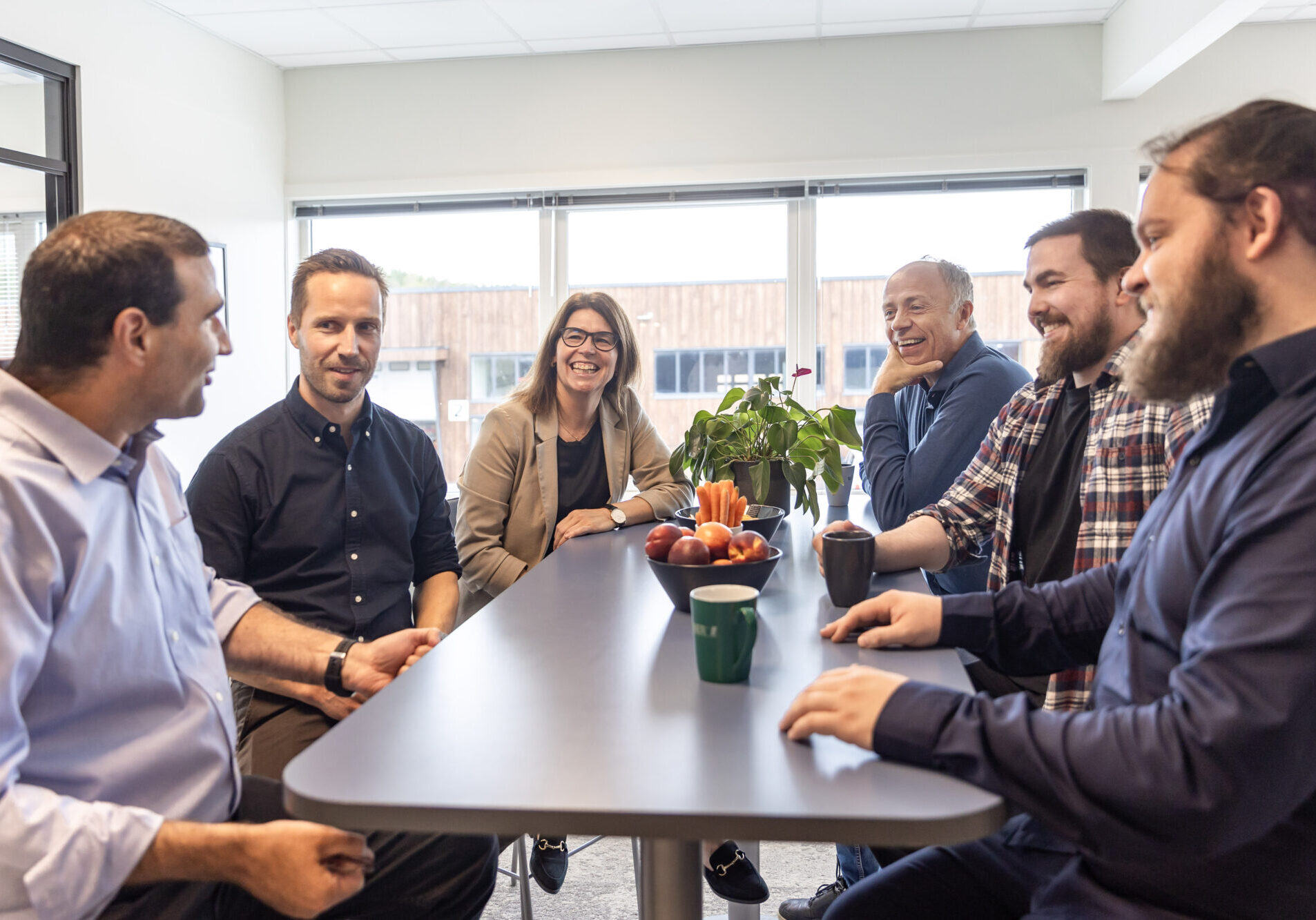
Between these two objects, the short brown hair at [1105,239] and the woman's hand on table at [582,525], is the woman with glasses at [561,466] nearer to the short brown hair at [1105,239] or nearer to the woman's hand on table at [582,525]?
the woman's hand on table at [582,525]

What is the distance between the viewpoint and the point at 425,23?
4375 mm

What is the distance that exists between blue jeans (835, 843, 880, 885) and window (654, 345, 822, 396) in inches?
122

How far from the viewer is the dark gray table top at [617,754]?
30.8 inches

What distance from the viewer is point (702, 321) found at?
4.99 m

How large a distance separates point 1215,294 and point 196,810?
130 cm

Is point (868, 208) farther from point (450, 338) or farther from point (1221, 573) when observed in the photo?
point (1221, 573)

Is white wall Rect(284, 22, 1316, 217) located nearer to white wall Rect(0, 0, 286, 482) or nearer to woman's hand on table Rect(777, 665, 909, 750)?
white wall Rect(0, 0, 286, 482)

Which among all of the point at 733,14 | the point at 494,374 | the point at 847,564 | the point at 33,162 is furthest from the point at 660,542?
the point at 494,374

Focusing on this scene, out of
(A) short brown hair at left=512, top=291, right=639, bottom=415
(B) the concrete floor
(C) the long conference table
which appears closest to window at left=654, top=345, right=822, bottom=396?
(A) short brown hair at left=512, top=291, right=639, bottom=415

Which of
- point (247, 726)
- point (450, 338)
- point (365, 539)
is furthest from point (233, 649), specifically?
point (450, 338)

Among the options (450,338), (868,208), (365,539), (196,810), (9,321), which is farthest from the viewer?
(450,338)

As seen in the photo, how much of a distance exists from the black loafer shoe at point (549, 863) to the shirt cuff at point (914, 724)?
5.01ft

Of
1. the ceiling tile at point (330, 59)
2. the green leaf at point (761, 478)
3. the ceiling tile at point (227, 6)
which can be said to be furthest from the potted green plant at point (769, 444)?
the ceiling tile at point (330, 59)

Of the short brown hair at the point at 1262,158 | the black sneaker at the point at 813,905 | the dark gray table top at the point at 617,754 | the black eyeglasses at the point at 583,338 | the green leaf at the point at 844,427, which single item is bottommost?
the black sneaker at the point at 813,905
